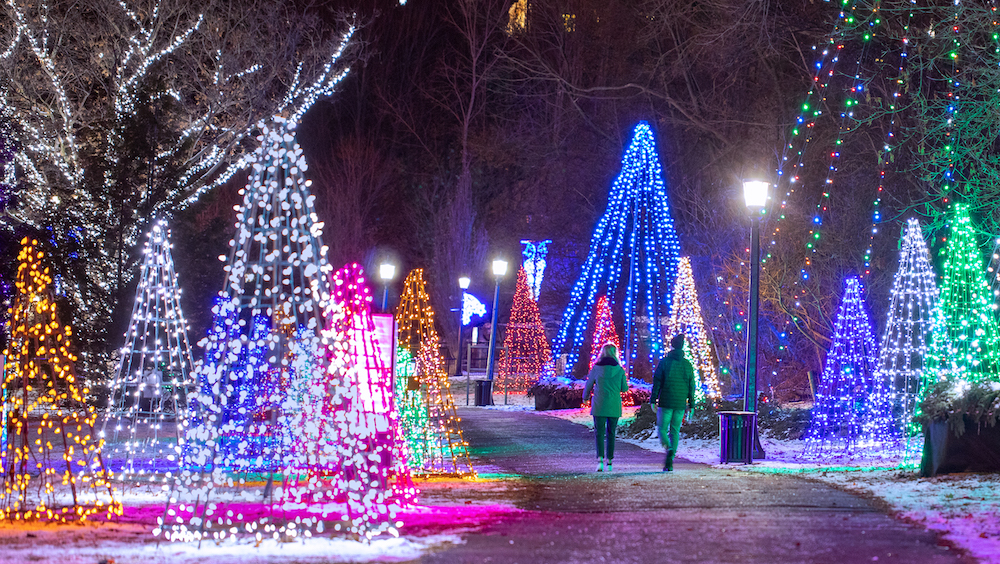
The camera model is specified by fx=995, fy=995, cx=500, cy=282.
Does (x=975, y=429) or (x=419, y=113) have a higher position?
(x=419, y=113)

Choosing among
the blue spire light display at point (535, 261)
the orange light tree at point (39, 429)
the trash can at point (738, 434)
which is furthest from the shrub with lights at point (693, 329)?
the blue spire light display at point (535, 261)

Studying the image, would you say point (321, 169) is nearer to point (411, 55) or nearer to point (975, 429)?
point (411, 55)

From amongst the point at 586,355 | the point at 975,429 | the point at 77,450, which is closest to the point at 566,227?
the point at 586,355

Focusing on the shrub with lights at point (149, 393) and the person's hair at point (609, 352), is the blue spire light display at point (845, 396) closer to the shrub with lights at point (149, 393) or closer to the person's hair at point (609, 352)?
the person's hair at point (609, 352)

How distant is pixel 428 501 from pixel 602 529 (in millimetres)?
2199

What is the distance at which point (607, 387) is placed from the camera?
1209cm

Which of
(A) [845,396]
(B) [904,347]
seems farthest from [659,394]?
(B) [904,347]

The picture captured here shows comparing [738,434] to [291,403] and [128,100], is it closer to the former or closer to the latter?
[291,403]

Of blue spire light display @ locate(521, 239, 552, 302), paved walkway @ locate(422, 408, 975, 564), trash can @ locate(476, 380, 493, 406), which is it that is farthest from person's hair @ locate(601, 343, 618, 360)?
blue spire light display @ locate(521, 239, 552, 302)

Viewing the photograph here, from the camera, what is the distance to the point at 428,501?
8.87m

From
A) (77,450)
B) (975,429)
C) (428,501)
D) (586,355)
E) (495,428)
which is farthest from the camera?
(586,355)

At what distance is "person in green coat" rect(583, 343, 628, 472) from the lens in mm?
12078

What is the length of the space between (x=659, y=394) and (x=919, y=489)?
146 inches

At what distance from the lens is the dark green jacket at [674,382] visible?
1196 cm
